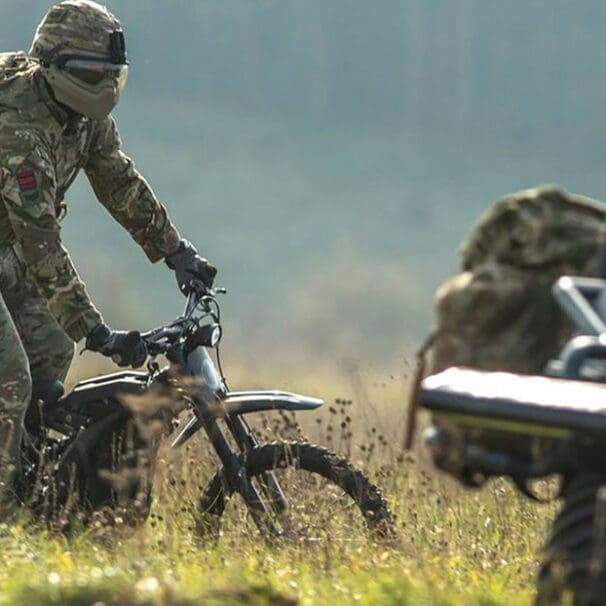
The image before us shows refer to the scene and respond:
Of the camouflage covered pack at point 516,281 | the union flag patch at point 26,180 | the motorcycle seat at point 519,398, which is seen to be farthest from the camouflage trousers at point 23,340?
the motorcycle seat at point 519,398

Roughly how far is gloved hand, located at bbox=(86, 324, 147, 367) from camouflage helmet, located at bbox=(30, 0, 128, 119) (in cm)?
103

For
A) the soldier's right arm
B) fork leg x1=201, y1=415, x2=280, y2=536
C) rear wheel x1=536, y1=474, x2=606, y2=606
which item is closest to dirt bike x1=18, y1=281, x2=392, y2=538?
fork leg x1=201, y1=415, x2=280, y2=536

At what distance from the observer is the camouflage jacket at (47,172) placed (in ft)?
29.3

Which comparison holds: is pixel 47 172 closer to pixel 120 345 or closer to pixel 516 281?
pixel 120 345

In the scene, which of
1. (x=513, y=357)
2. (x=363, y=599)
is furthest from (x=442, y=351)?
(x=363, y=599)

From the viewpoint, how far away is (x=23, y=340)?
9.42 m

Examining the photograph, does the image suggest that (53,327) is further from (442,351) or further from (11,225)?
(442,351)

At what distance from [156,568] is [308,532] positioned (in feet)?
5.26

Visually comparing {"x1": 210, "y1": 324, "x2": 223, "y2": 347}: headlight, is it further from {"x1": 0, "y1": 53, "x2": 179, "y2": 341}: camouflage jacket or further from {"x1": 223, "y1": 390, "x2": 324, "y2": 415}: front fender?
{"x1": 0, "y1": 53, "x2": 179, "y2": 341}: camouflage jacket

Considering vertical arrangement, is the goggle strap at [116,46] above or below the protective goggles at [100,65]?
above

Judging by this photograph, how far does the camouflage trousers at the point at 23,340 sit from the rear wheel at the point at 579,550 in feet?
12.2

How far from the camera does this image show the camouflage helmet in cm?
915

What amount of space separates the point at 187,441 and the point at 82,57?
176 cm

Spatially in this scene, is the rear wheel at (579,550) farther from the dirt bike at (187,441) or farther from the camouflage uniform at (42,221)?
the camouflage uniform at (42,221)
